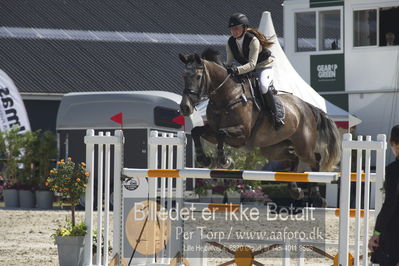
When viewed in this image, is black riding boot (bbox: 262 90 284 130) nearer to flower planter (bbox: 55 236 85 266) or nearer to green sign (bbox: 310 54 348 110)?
flower planter (bbox: 55 236 85 266)

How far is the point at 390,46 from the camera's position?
59.0 feet

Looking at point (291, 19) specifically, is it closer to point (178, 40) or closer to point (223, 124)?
point (178, 40)

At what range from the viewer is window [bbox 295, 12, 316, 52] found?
19.0 m

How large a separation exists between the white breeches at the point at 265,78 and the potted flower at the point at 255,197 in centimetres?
746

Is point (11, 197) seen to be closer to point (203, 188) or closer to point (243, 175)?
point (203, 188)

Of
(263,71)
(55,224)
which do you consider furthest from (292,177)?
(55,224)

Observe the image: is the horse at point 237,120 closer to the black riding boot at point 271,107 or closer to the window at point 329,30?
the black riding boot at point 271,107

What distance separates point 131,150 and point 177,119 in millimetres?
1247

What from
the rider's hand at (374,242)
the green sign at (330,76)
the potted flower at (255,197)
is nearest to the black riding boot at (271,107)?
the rider's hand at (374,242)

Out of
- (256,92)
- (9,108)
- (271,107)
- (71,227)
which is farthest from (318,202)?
(9,108)

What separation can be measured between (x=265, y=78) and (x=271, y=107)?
0.26 metres

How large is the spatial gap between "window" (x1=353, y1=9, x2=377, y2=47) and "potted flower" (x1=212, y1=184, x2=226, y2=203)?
5.41 m

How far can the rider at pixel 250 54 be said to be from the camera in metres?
6.88

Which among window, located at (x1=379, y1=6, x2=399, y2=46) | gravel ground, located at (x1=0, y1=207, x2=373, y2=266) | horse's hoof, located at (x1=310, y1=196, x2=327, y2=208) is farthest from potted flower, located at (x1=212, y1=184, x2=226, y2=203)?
horse's hoof, located at (x1=310, y1=196, x2=327, y2=208)
